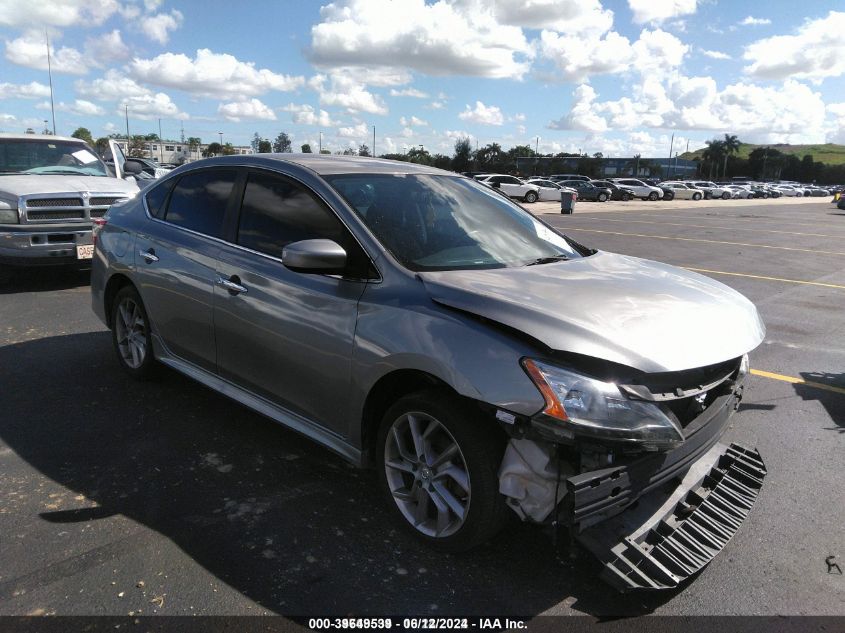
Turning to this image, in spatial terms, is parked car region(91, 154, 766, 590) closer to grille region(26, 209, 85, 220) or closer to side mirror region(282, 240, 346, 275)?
side mirror region(282, 240, 346, 275)

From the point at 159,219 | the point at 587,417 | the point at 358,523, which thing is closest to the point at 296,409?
the point at 358,523

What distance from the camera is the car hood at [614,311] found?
248 cm

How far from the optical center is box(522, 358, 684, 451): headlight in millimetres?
2338

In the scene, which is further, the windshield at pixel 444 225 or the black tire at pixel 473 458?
the windshield at pixel 444 225

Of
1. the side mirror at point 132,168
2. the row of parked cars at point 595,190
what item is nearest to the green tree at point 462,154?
the row of parked cars at point 595,190

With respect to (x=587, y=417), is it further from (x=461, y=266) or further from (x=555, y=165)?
(x=555, y=165)

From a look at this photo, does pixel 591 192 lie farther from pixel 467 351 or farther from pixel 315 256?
pixel 467 351

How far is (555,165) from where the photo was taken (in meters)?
109

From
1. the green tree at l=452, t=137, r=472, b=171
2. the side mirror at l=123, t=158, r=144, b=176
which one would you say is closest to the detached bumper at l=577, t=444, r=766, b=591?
the side mirror at l=123, t=158, r=144, b=176

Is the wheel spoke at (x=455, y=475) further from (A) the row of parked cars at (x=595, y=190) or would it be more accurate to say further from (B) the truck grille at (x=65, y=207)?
(A) the row of parked cars at (x=595, y=190)

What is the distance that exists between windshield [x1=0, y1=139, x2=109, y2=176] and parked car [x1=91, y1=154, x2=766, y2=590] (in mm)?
6543

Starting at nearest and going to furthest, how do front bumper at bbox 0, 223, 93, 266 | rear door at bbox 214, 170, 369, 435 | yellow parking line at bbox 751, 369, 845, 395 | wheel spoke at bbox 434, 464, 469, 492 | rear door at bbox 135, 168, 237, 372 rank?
wheel spoke at bbox 434, 464, 469, 492 → rear door at bbox 214, 170, 369, 435 → rear door at bbox 135, 168, 237, 372 → yellow parking line at bbox 751, 369, 845, 395 → front bumper at bbox 0, 223, 93, 266

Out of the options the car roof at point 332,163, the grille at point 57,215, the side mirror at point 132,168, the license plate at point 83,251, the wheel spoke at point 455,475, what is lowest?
the wheel spoke at point 455,475

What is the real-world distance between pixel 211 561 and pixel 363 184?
78.9 inches
